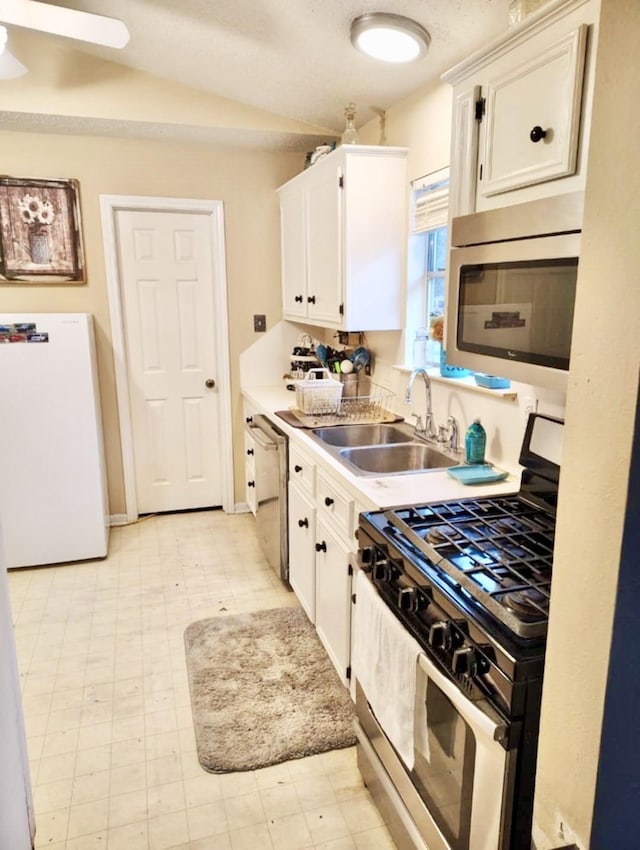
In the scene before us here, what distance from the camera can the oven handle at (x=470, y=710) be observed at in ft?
3.40

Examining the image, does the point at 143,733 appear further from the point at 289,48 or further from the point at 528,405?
the point at 289,48

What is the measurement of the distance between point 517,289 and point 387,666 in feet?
3.27

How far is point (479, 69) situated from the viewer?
5.01 ft

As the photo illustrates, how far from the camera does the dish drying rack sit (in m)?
2.79

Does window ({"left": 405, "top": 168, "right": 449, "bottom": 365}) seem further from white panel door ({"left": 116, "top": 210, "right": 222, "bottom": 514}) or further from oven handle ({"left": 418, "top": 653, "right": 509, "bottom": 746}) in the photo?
oven handle ({"left": 418, "top": 653, "right": 509, "bottom": 746})

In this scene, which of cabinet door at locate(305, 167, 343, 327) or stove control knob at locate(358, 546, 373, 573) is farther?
cabinet door at locate(305, 167, 343, 327)

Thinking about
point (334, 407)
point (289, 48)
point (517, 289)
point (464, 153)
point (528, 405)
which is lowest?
point (334, 407)

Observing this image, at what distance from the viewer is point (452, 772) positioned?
1242mm

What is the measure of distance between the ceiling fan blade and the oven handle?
7.37ft

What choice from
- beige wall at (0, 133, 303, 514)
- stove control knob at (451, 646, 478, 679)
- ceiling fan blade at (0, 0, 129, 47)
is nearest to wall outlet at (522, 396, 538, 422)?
stove control knob at (451, 646, 478, 679)

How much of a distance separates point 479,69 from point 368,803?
2132 millimetres

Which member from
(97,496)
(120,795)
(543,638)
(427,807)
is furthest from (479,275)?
(97,496)

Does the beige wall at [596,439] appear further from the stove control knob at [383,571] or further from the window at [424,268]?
the window at [424,268]

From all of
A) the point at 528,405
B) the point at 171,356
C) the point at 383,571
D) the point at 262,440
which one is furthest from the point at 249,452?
the point at 383,571
